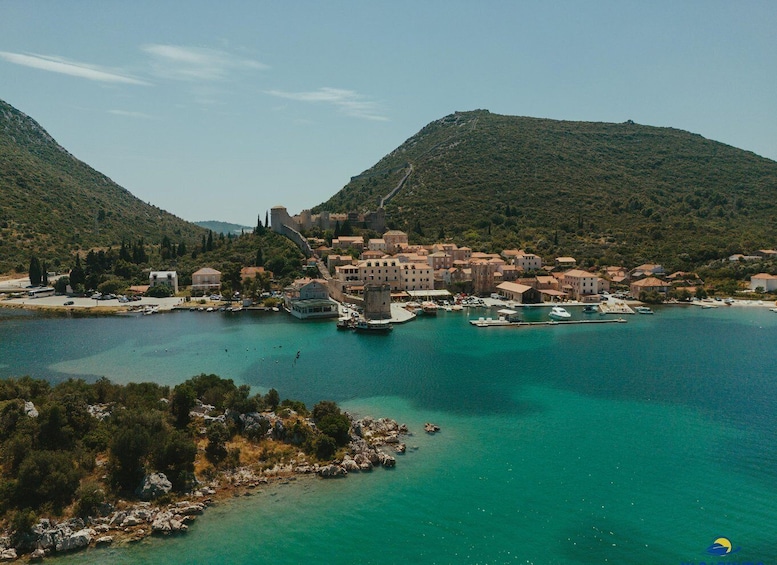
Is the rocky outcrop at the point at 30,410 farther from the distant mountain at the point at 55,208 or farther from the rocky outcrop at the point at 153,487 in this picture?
the distant mountain at the point at 55,208

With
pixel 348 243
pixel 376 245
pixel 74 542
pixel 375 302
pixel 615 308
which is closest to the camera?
pixel 74 542

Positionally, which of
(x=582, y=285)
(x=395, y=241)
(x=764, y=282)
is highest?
(x=395, y=241)

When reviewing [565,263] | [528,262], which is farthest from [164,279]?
[565,263]

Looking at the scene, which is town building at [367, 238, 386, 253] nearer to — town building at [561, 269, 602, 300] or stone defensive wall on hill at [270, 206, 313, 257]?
stone defensive wall on hill at [270, 206, 313, 257]

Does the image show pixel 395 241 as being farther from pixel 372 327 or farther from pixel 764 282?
pixel 764 282

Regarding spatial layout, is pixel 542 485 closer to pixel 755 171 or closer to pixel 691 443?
pixel 691 443

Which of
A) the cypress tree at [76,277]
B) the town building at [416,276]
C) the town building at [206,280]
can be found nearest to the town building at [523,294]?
the town building at [416,276]

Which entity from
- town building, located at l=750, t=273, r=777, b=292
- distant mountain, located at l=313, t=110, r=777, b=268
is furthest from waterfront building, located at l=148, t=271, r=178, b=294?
town building, located at l=750, t=273, r=777, b=292
